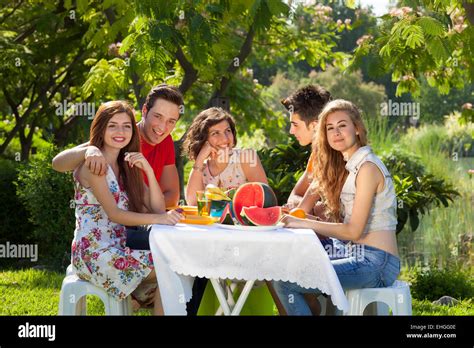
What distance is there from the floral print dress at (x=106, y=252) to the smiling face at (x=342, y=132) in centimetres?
130

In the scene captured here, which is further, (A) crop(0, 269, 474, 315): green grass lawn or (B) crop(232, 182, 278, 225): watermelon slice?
(A) crop(0, 269, 474, 315): green grass lawn

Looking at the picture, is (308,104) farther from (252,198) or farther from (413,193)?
(413,193)

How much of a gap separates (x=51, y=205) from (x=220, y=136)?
4536 mm

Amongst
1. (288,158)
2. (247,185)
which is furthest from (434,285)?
(247,185)

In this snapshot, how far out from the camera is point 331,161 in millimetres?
5102

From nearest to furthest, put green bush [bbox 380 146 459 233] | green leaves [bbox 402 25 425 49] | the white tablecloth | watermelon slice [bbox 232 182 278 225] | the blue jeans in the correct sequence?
the white tablecloth
the blue jeans
watermelon slice [bbox 232 182 278 225]
green leaves [bbox 402 25 425 49]
green bush [bbox 380 146 459 233]

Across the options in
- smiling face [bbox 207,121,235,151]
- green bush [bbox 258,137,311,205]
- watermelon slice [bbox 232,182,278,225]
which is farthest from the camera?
green bush [bbox 258,137,311,205]

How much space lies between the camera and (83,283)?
4844mm

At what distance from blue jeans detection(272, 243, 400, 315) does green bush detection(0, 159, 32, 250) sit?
22.5ft

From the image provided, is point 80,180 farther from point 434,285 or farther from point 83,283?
point 434,285

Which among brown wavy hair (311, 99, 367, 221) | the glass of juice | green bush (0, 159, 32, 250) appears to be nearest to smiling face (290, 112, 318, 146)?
brown wavy hair (311, 99, 367, 221)

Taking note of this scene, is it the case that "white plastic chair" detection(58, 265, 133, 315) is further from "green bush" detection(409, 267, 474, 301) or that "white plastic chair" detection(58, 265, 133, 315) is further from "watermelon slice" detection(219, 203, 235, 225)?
"green bush" detection(409, 267, 474, 301)

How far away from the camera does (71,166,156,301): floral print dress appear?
476 centimetres

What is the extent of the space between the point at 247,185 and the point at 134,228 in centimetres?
118
